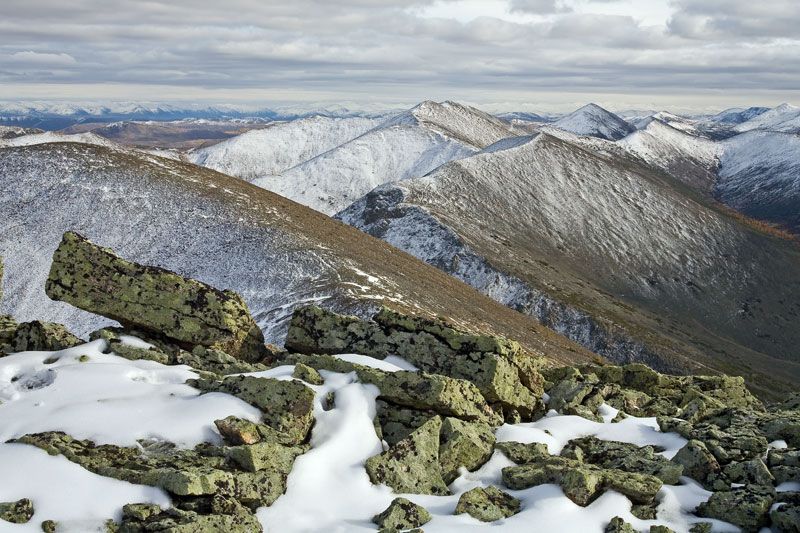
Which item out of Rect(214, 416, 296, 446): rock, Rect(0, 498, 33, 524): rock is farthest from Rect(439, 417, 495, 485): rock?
Rect(0, 498, 33, 524): rock

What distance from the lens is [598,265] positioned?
547ft

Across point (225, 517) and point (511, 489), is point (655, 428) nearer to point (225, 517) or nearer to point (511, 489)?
point (511, 489)

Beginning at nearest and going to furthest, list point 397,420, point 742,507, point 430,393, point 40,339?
point 742,507, point 397,420, point 430,393, point 40,339

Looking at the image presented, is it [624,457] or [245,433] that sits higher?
[245,433]

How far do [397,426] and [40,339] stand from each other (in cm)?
1294

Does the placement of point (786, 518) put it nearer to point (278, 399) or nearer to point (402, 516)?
point (402, 516)

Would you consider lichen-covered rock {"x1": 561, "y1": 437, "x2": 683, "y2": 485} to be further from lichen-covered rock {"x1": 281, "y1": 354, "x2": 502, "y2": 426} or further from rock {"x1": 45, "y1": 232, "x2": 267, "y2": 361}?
rock {"x1": 45, "y1": 232, "x2": 267, "y2": 361}

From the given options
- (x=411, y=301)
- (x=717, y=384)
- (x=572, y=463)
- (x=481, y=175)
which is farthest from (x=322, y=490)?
(x=481, y=175)

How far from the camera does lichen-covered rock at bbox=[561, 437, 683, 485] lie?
703 inches

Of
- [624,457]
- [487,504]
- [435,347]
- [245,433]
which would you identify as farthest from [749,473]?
[245,433]

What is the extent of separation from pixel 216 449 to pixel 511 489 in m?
7.71

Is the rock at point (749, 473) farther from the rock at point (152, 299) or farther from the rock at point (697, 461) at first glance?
the rock at point (152, 299)

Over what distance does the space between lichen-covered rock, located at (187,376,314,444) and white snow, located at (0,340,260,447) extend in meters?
0.34

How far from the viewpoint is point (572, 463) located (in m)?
17.9
